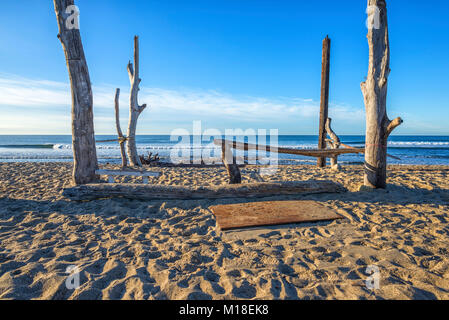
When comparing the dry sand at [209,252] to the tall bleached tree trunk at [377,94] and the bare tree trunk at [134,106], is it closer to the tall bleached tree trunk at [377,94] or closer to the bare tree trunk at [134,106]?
the tall bleached tree trunk at [377,94]

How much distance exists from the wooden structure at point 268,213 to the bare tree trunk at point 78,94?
10.2 feet

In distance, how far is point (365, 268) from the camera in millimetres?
2232

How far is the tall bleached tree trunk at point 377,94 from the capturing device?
4664mm

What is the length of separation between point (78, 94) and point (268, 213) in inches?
179

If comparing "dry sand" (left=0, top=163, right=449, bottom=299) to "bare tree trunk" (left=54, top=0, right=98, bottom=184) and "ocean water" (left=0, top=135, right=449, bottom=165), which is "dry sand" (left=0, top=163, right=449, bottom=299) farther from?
"ocean water" (left=0, top=135, right=449, bottom=165)

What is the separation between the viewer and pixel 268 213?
371cm

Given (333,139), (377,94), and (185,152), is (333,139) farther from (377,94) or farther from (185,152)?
(185,152)

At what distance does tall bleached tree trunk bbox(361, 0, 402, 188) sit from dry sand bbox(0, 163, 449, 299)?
851 millimetres

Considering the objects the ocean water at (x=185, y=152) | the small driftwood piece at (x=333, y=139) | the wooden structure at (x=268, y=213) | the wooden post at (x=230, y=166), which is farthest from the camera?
the ocean water at (x=185, y=152)

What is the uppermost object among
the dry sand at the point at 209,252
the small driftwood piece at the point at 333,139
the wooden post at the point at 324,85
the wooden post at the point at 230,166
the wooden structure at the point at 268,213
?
the wooden post at the point at 324,85

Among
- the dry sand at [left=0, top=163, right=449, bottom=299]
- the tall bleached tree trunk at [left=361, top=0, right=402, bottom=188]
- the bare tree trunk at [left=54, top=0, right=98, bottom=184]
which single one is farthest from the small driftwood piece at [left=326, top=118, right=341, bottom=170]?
the bare tree trunk at [left=54, top=0, right=98, bottom=184]

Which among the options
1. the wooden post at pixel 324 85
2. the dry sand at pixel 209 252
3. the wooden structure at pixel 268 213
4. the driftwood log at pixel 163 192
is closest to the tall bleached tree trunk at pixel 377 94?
the dry sand at pixel 209 252

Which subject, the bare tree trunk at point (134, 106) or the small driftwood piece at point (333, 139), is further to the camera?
the bare tree trunk at point (134, 106)
